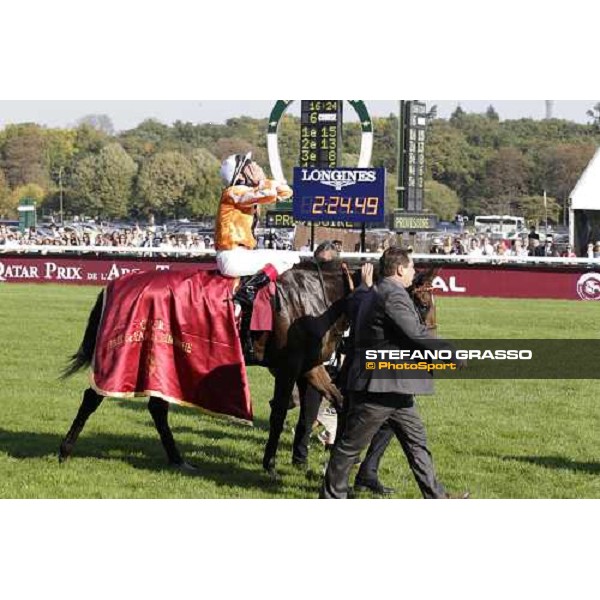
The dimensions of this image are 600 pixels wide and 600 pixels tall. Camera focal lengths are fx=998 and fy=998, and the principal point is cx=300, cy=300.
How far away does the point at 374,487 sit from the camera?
7.69 m

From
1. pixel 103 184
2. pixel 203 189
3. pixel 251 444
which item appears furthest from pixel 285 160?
pixel 251 444

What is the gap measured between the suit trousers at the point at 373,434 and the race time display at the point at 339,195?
24921 millimetres

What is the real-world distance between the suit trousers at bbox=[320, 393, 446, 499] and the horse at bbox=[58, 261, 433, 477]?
50.1 inches

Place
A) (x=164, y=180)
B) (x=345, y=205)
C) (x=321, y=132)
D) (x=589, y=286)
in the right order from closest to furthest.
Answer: (x=589, y=286) < (x=345, y=205) < (x=321, y=132) < (x=164, y=180)

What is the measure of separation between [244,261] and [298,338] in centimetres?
80

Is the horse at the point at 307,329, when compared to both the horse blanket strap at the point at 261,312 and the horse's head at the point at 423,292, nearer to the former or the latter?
the horse blanket strap at the point at 261,312

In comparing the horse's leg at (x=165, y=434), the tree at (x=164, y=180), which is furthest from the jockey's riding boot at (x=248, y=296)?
the tree at (x=164, y=180)

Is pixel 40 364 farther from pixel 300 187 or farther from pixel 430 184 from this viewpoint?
pixel 430 184

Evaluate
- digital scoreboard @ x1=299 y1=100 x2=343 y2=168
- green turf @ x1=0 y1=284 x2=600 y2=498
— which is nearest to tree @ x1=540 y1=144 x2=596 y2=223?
digital scoreboard @ x1=299 y1=100 x2=343 y2=168

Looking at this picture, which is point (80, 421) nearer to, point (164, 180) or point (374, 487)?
point (374, 487)

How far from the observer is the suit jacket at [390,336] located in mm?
6266

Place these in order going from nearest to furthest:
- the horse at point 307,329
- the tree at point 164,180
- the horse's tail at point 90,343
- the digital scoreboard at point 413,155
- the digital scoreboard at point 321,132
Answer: the horse at point 307,329
the horse's tail at point 90,343
the digital scoreboard at point 321,132
the digital scoreboard at point 413,155
the tree at point 164,180

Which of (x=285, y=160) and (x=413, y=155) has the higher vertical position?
(x=285, y=160)

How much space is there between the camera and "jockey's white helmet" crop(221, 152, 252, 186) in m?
8.53
